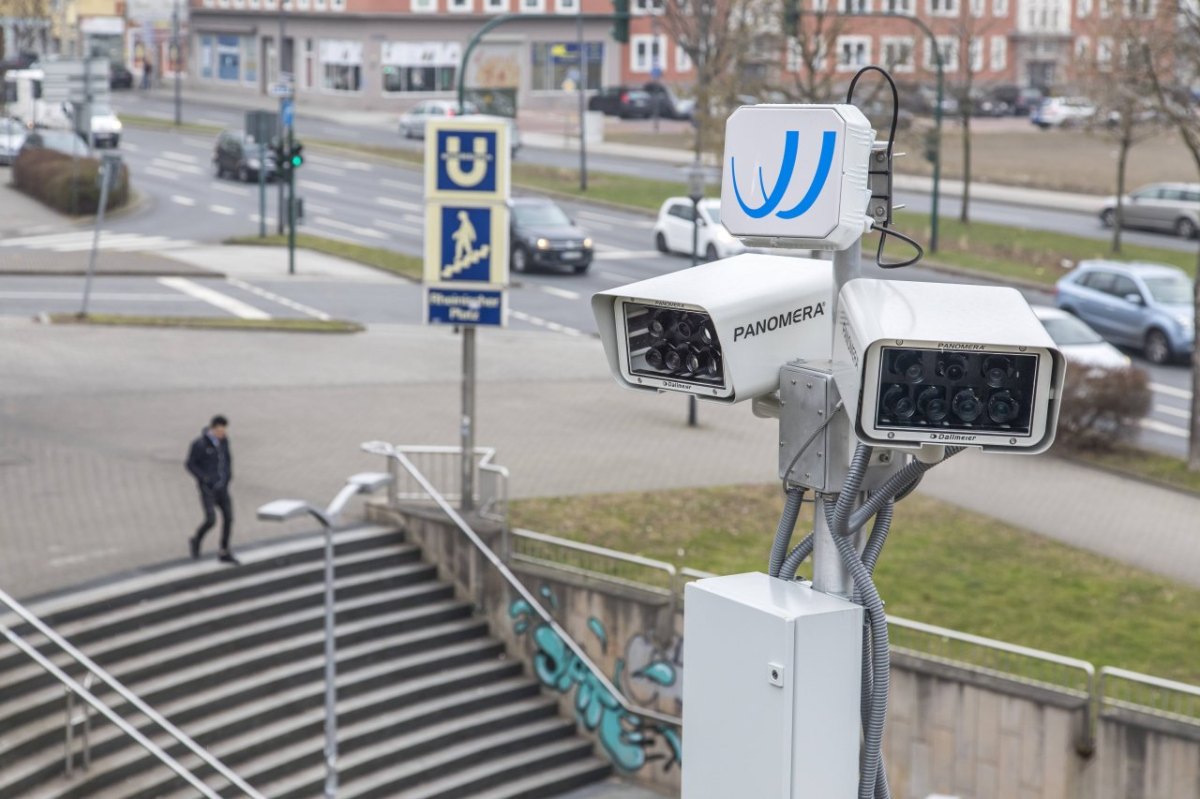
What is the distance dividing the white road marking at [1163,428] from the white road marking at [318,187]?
2941 centimetres

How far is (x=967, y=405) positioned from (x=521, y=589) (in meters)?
12.5

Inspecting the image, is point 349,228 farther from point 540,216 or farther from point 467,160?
point 467,160

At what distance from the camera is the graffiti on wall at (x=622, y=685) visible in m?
15.6

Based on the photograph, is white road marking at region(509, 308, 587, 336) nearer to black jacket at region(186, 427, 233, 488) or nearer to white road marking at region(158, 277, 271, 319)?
white road marking at region(158, 277, 271, 319)

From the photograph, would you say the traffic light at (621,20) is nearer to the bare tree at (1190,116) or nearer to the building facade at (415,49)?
the bare tree at (1190,116)

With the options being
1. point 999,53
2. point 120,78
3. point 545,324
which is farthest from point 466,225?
point 999,53

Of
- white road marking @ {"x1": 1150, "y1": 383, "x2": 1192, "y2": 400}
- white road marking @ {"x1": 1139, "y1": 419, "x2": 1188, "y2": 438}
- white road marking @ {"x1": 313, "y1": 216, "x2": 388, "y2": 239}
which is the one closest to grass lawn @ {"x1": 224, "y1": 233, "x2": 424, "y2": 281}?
white road marking @ {"x1": 313, "y1": 216, "x2": 388, "y2": 239}

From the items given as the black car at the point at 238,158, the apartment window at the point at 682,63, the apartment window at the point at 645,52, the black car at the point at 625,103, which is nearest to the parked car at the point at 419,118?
the black car at the point at 625,103

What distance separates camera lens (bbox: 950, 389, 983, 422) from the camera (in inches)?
167

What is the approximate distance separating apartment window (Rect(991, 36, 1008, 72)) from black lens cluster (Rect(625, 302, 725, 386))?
86107mm

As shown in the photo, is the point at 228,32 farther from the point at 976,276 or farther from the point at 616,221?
the point at 976,276

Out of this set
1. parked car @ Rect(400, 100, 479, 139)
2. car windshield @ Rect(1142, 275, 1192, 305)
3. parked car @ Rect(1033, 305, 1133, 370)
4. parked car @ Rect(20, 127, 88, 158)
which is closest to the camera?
parked car @ Rect(1033, 305, 1133, 370)

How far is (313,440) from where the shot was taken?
67.5ft

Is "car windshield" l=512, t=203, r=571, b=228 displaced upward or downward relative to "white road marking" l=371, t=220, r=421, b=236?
upward
